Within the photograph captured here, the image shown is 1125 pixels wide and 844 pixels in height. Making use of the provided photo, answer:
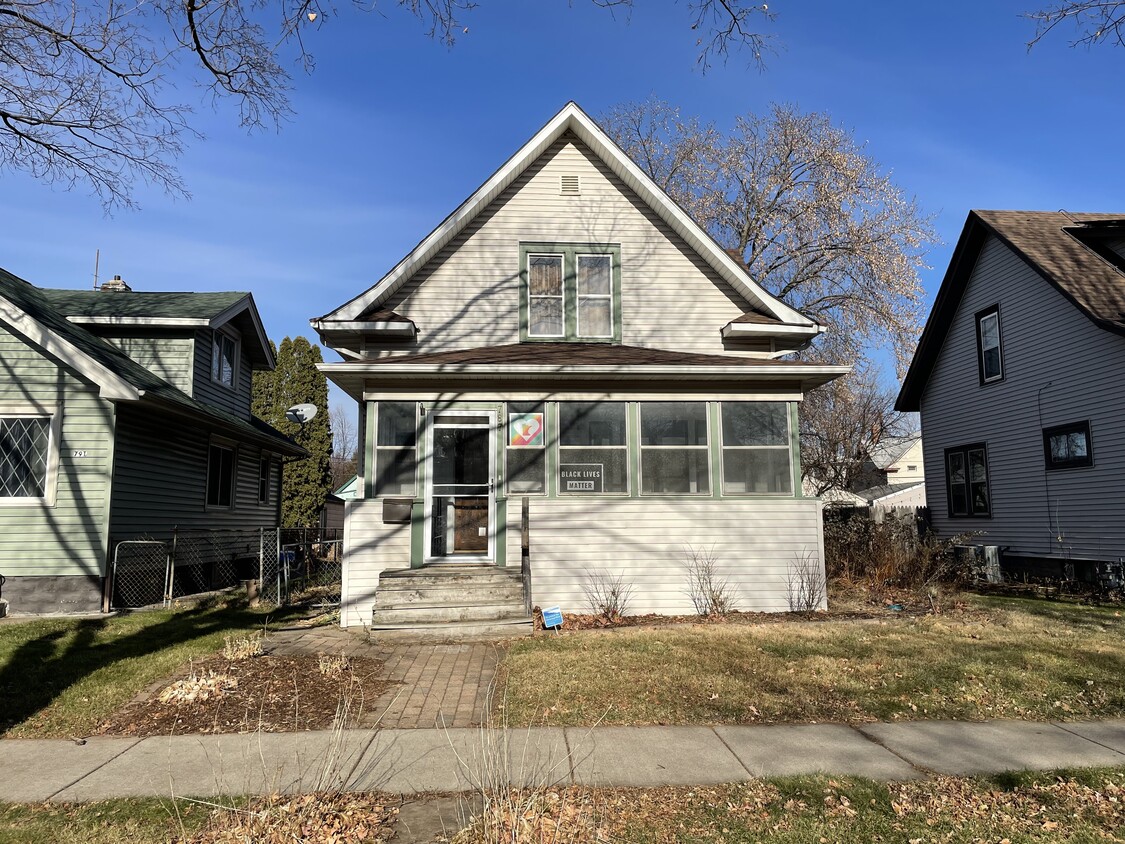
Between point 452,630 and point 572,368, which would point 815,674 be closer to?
point 452,630

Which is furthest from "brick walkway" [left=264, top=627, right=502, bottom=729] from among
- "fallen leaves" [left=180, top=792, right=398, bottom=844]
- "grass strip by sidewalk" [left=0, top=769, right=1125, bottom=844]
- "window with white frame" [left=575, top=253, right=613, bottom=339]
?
"window with white frame" [left=575, top=253, right=613, bottom=339]

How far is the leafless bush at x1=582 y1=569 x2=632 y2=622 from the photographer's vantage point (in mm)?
10453

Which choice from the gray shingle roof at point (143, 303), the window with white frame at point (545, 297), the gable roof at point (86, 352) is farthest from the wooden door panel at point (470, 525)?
the gray shingle roof at point (143, 303)

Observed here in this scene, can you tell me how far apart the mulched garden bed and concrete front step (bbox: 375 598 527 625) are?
121 cm

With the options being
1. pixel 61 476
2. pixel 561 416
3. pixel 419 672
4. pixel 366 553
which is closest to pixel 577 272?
pixel 561 416

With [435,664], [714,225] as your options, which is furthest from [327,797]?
[714,225]

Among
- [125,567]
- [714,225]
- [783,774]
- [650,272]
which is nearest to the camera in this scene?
[783,774]

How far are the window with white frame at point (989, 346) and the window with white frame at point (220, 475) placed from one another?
19.2 meters

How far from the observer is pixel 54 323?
488 inches

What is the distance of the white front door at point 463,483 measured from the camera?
36.2 feet

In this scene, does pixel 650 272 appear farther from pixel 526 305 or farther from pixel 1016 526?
pixel 1016 526

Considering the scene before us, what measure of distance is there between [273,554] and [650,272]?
9946mm

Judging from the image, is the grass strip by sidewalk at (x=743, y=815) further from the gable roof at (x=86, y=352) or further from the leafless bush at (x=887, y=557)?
the gable roof at (x=86, y=352)

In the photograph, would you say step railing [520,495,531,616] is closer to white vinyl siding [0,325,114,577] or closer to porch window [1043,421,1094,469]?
white vinyl siding [0,325,114,577]
